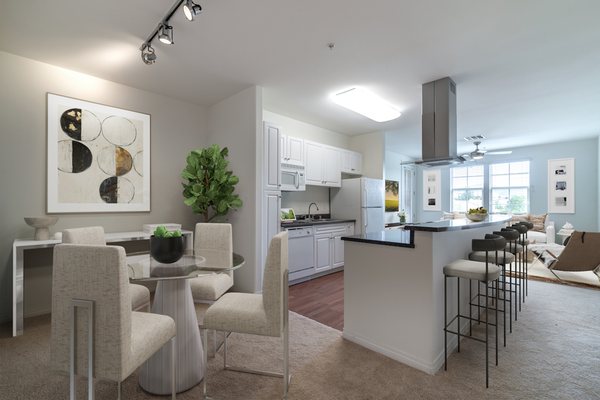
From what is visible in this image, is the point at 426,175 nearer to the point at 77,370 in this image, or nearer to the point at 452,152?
the point at 452,152

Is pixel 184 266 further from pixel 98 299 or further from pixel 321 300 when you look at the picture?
pixel 321 300

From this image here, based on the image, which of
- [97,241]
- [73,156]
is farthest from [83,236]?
[73,156]

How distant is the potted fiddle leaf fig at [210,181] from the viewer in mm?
3664

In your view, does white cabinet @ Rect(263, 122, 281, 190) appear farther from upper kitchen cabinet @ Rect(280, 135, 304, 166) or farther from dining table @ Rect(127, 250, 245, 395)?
dining table @ Rect(127, 250, 245, 395)

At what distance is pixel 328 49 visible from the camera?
2793mm

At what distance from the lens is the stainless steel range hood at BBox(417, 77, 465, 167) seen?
11.0ft

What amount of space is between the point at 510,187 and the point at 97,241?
951cm

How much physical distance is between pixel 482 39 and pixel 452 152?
4.05 ft

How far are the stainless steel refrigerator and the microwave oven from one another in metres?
1.23

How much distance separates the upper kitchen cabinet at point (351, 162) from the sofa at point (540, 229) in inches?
163

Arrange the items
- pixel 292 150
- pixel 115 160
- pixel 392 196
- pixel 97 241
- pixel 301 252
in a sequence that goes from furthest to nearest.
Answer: pixel 392 196 → pixel 292 150 → pixel 301 252 → pixel 115 160 → pixel 97 241

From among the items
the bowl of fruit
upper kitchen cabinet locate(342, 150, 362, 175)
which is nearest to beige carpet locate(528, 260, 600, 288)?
the bowl of fruit

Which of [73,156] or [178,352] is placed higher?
[73,156]

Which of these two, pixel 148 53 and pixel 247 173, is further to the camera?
pixel 247 173
